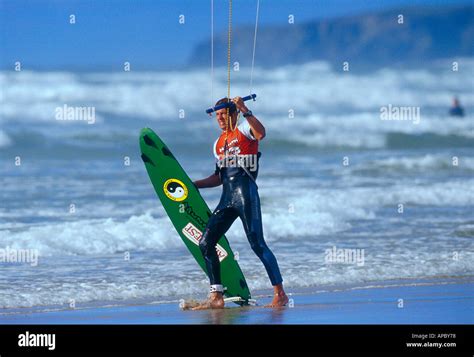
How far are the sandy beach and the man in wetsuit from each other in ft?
1.24

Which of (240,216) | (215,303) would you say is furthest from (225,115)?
(215,303)

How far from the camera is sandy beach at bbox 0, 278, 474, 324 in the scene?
319 inches

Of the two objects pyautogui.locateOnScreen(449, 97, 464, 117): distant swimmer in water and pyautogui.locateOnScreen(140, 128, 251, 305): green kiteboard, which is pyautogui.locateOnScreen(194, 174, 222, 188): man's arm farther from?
pyautogui.locateOnScreen(449, 97, 464, 117): distant swimmer in water

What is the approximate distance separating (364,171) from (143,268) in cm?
927

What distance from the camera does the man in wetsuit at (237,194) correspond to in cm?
846

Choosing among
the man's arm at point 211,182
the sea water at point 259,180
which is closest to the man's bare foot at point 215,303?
the man's arm at point 211,182

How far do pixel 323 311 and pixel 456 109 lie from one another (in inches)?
722

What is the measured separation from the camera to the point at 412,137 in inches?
931

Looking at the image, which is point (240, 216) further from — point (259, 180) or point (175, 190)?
point (259, 180)

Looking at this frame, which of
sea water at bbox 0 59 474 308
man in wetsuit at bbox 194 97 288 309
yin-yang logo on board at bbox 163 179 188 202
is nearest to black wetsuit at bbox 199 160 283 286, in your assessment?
man in wetsuit at bbox 194 97 288 309

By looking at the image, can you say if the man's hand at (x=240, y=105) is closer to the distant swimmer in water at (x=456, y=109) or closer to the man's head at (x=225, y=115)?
the man's head at (x=225, y=115)

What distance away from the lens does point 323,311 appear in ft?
28.0

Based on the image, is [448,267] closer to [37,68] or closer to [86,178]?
[86,178]

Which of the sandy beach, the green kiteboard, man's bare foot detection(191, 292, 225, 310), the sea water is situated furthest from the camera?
the sea water
